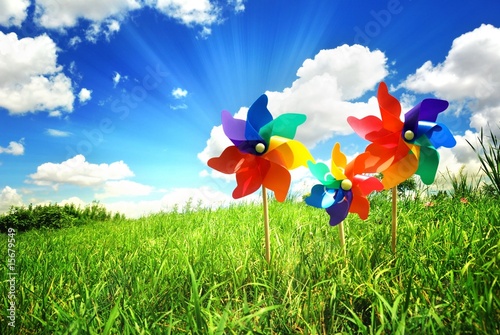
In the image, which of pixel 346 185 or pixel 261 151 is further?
pixel 346 185

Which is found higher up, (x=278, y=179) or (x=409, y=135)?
(x=409, y=135)

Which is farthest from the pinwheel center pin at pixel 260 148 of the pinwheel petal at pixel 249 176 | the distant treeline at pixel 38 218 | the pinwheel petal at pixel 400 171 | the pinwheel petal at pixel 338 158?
the distant treeline at pixel 38 218

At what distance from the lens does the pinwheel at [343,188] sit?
3.06m

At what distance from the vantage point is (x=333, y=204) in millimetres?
3076

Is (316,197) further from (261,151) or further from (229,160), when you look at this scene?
(229,160)

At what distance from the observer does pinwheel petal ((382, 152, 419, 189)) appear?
3047 mm

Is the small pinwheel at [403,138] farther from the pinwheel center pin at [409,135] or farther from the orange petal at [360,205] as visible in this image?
the orange petal at [360,205]

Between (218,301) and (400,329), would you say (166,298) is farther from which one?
(400,329)

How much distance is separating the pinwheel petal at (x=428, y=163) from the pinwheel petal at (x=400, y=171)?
0.08m

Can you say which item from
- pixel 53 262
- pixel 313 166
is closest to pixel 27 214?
pixel 53 262

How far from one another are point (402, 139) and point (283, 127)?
1.04 metres

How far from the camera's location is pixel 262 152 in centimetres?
296

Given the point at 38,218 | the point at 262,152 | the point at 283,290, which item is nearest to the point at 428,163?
the point at 262,152

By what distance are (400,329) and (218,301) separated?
3.98 ft
